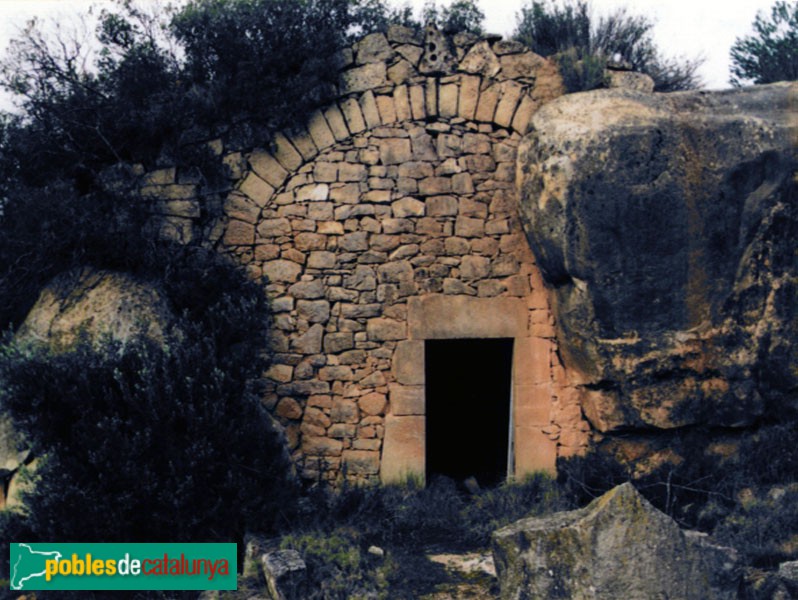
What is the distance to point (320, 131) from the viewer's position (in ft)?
23.3

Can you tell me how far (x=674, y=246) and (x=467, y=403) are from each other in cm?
452

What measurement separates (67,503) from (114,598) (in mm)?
743

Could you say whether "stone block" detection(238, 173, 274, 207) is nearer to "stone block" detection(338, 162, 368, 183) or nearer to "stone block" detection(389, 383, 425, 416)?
"stone block" detection(338, 162, 368, 183)

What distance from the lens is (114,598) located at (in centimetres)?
548

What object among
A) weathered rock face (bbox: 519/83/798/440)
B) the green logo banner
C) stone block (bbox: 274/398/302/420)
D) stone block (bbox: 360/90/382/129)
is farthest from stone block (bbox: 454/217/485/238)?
the green logo banner

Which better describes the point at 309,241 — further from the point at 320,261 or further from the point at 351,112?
the point at 351,112

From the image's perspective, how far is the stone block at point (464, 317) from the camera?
7.07 m

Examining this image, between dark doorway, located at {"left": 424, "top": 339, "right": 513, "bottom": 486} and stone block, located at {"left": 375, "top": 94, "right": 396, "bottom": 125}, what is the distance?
11.7 ft

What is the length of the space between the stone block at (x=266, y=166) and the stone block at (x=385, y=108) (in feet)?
3.41

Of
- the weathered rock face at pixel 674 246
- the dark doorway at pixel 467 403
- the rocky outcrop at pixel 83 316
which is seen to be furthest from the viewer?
the dark doorway at pixel 467 403

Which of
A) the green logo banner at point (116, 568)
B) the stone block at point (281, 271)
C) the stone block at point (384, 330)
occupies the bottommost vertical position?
the green logo banner at point (116, 568)

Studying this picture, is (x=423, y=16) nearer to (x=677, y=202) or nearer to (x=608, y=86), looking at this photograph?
(x=608, y=86)

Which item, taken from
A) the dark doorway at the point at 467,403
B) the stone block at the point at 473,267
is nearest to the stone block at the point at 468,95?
the stone block at the point at 473,267

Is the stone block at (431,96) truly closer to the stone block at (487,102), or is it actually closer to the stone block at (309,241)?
the stone block at (487,102)
